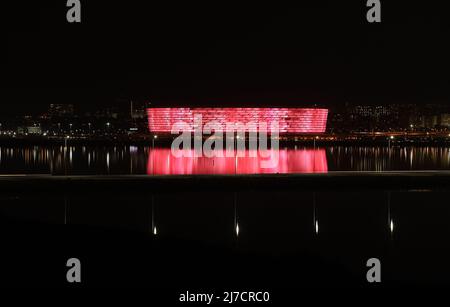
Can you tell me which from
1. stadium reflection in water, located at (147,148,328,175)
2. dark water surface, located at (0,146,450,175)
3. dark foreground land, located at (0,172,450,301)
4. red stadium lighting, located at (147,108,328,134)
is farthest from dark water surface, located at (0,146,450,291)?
red stadium lighting, located at (147,108,328,134)

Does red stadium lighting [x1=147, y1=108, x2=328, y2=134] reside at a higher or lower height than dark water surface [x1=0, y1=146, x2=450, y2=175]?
higher

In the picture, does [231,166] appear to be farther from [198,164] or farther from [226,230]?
[226,230]

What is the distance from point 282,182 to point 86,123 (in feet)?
287

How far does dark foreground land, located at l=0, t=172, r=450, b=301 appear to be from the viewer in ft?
24.2

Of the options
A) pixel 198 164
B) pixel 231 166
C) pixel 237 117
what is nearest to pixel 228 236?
pixel 231 166

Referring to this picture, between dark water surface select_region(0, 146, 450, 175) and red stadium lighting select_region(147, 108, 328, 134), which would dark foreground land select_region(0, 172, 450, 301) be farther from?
red stadium lighting select_region(147, 108, 328, 134)

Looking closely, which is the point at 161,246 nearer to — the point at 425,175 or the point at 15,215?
the point at 15,215

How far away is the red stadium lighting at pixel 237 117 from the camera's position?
70.6m

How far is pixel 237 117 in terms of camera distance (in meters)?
70.8

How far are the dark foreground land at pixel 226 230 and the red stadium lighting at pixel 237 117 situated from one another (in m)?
53.7

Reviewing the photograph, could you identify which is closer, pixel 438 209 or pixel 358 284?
pixel 358 284

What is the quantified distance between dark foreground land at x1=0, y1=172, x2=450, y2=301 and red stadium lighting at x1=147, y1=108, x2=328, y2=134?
176 ft

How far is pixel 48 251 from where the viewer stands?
8273mm
